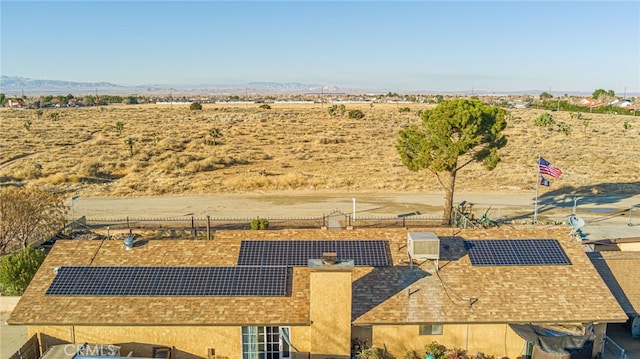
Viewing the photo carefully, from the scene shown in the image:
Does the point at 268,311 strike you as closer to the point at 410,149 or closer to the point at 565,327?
the point at 565,327

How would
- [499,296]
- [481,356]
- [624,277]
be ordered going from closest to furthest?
1. [481,356]
2. [499,296]
3. [624,277]

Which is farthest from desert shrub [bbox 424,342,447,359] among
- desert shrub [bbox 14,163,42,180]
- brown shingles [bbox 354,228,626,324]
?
desert shrub [bbox 14,163,42,180]

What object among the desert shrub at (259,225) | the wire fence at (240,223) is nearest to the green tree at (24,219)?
the wire fence at (240,223)

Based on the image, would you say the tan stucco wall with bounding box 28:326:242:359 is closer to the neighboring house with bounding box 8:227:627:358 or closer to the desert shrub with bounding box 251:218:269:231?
the neighboring house with bounding box 8:227:627:358

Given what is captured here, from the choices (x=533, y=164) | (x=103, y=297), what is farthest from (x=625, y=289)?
(x=533, y=164)

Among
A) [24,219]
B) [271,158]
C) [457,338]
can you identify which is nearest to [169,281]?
[457,338]

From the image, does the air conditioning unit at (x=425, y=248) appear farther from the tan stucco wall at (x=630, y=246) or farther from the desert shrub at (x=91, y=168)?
the desert shrub at (x=91, y=168)

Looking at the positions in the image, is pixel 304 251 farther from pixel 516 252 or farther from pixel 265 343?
pixel 516 252
